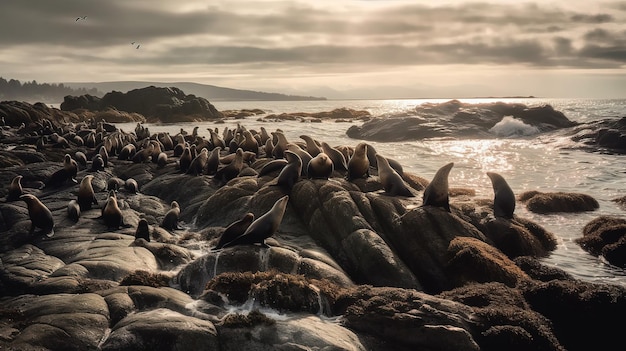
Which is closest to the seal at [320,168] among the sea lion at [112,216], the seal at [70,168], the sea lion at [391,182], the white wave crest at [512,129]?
the sea lion at [391,182]

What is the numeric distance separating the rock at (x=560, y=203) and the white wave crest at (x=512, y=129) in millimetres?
38014

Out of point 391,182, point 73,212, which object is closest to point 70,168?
point 73,212

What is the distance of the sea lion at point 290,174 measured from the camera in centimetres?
1716

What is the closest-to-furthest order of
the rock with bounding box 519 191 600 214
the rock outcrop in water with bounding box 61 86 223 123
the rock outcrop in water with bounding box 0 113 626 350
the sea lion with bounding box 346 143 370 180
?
the rock outcrop in water with bounding box 0 113 626 350
the sea lion with bounding box 346 143 370 180
the rock with bounding box 519 191 600 214
the rock outcrop in water with bounding box 61 86 223 123

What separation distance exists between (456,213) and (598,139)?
114 feet

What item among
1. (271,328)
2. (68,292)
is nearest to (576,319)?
(271,328)

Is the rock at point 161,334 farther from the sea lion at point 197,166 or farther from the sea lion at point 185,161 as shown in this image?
the sea lion at point 185,161

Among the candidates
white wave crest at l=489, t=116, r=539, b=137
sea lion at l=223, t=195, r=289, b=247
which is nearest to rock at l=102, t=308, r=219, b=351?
sea lion at l=223, t=195, r=289, b=247

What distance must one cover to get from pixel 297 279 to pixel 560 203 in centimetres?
1674

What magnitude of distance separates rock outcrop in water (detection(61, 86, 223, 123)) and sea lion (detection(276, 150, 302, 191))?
235 ft

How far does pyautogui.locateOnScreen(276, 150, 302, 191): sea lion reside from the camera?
1716 cm

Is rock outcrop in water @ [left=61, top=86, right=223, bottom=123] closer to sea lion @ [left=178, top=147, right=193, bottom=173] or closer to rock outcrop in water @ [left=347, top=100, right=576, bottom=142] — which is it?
rock outcrop in water @ [left=347, top=100, right=576, bottom=142]

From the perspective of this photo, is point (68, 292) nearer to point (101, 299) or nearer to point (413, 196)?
point (101, 299)

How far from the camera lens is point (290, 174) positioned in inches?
683
